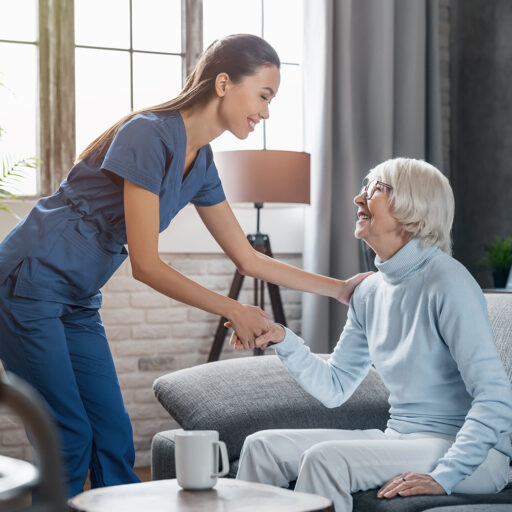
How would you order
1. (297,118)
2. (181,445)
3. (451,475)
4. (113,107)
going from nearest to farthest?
1. (181,445)
2. (451,475)
3. (113,107)
4. (297,118)

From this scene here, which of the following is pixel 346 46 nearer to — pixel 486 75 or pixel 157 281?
pixel 486 75

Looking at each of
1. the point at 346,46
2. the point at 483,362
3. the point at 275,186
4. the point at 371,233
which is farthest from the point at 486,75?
the point at 483,362

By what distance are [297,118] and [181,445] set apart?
2.89m

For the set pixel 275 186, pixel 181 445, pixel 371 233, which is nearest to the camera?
pixel 181 445

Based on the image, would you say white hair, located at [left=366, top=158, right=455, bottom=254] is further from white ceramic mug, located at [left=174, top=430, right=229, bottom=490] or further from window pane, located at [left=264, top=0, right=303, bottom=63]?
window pane, located at [left=264, top=0, right=303, bottom=63]

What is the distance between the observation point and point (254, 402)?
2102mm

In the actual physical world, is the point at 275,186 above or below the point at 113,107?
below

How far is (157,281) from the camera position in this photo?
1711mm

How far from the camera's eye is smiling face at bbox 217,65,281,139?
183 cm

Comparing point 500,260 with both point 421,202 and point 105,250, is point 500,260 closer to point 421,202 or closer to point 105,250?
point 421,202

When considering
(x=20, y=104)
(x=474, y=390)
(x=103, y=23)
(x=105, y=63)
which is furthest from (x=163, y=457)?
(x=103, y=23)

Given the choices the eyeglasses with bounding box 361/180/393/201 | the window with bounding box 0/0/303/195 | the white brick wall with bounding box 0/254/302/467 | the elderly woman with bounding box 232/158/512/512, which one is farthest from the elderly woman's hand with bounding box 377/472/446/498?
the window with bounding box 0/0/303/195

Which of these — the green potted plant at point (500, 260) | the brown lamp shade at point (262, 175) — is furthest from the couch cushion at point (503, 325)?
the green potted plant at point (500, 260)

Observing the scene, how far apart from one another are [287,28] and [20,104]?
1.36 meters
